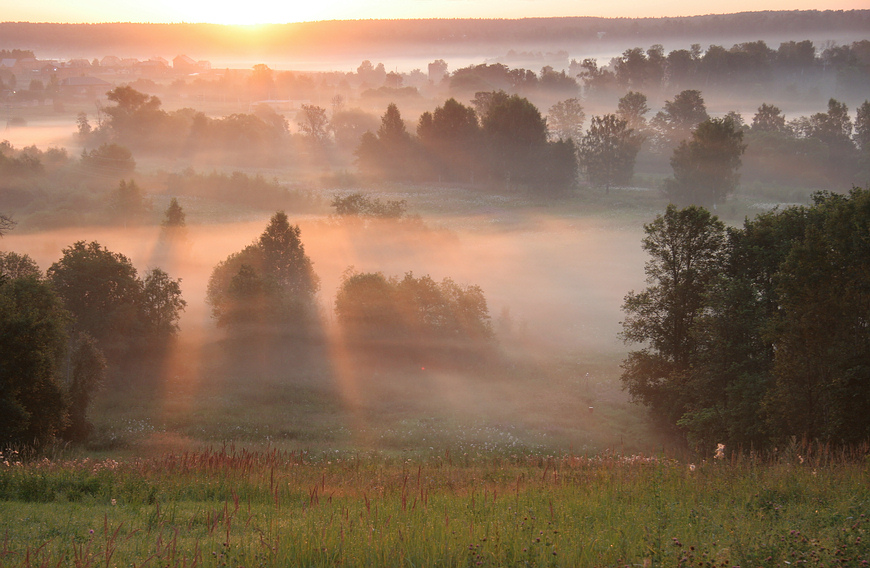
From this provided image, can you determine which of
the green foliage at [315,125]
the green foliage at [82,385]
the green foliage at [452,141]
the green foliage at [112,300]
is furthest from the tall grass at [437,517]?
the green foliage at [315,125]

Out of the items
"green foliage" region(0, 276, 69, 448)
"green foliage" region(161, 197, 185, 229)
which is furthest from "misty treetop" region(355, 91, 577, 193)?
"green foliage" region(0, 276, 69, 448)

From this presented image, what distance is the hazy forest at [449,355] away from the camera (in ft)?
25.3

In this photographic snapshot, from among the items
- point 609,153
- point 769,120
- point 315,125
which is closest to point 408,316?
point 609,153

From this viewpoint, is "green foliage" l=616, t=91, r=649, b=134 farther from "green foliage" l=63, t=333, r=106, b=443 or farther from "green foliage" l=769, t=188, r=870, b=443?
"green foliage" l=63, t=333, r=106, b=443

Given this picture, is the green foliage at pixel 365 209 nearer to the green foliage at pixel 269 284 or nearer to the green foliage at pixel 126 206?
the green foliage at pixel 269 284

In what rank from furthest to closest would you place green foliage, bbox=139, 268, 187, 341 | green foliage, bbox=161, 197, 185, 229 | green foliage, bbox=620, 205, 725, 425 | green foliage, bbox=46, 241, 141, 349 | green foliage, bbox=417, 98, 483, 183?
green foliage, bbox=417, 98, 483, 183
green foliage, bbox=161, 197, 185, 229
green foliage, bbox=139, 268, 187, 341
green foliage, bbox=46, 241, 141, 349
green foliage, bbox=620, 205, 725, 425

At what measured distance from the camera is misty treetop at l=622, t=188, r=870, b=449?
57.2ft

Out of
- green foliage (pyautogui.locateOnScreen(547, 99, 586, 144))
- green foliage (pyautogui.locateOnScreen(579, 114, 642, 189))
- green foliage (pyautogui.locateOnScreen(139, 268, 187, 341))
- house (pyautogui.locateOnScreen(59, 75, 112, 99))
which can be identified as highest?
house (pyautogui.locateOnScreen(59, 75, 112, 99))

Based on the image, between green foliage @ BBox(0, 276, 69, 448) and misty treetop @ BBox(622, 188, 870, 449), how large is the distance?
21.8 metres

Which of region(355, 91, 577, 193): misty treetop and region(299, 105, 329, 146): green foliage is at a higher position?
region(299, 105, 329, 146): green foliage

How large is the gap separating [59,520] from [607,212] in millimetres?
88237

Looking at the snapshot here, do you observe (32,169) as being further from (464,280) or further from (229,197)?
(464,280)

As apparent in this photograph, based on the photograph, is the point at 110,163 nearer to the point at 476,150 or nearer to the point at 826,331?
the point at 476,150

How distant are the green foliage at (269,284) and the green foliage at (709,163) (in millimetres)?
63757
